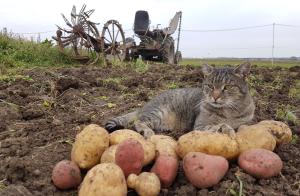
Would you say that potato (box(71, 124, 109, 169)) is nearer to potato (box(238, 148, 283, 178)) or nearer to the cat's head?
potato (box(238, 148, 283, 178))

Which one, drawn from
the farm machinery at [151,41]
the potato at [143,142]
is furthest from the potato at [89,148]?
the farm machinery at [151,41]

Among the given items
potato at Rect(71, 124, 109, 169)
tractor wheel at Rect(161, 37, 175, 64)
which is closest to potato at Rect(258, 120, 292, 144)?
potato at Rect(71, 124, 109, 169)

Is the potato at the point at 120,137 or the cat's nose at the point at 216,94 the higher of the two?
the cat's nose at the point at 216,94

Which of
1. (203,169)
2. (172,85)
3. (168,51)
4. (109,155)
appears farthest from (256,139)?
(168,51)

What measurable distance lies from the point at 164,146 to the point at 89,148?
0.49 meters

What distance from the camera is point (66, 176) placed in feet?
8.84

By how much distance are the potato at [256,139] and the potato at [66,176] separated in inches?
41.7

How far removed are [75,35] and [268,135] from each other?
39.2 ft

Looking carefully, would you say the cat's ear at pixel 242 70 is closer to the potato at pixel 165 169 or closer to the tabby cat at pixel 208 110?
the tabby cat at pixel 208 110

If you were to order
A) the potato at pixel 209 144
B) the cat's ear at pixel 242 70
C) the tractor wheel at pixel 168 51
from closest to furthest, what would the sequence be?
the potato at pixel 209 144, the cat's ear at pixel 242 70, the tractor wheel at pixel 168 51

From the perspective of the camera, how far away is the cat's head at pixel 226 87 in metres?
4.31

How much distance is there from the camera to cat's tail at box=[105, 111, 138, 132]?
3.96 meters

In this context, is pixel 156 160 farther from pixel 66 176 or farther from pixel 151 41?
pixel 151 41

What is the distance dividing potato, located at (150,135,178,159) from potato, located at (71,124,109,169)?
348 millimetres
